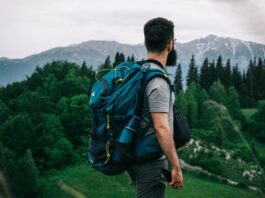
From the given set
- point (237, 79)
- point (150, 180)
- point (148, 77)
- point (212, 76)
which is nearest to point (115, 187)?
point (212, 76)

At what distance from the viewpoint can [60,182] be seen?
127 inches

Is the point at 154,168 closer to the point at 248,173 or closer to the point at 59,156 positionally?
the point at 248,173

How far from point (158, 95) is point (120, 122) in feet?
1.11

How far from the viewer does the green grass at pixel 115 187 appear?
253 feet

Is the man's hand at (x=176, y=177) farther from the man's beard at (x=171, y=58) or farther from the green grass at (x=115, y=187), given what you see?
the green grass at (x=115, y=187)

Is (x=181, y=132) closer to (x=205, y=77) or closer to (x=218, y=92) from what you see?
(x=218, y=92)

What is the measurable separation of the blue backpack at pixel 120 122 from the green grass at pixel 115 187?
6800cm

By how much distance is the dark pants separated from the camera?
3686 mm

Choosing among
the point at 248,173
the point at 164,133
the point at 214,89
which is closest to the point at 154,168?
the point at 164,133

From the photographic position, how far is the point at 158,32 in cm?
384

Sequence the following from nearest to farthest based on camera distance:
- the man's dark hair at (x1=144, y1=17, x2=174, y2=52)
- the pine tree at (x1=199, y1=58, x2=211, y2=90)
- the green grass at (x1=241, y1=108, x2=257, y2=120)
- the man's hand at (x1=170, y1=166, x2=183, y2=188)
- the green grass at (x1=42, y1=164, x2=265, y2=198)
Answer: the man's hand at (x1=170, y1=166, x2=183, y2=188) < the man's dark hair at (x1=144, y1=17, x2=174, y2=52) < the green grass at (x1=42, y1=164, x2=265, y2=198) < the green grass at (x1=241, y1=108, x2=257, y2=120) < the pine tree at (x1=199, y1=58, x2=211, y2=90)

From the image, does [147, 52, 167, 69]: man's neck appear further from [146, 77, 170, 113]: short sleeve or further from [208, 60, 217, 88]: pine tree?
[208, 60, 217, 88]: pine tree

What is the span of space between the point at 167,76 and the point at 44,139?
297 feet

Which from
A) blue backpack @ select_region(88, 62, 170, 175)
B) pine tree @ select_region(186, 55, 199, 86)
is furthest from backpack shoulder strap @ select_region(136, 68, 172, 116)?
pine tree @ select_region(186, 55, 199, 86)
